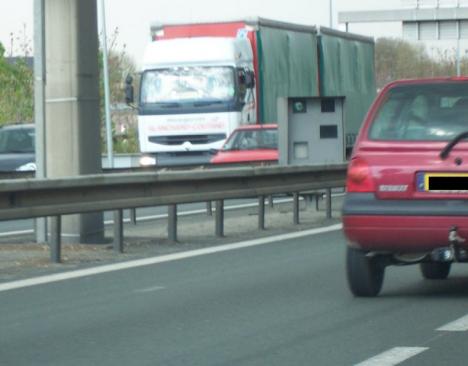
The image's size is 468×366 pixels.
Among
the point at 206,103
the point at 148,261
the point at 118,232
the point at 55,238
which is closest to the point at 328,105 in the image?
the point at 206,103

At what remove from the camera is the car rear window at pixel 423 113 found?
36.1 ft

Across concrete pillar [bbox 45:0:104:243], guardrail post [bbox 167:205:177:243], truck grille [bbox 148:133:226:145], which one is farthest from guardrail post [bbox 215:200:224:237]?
truck grille [bbox 148:133:226:145]

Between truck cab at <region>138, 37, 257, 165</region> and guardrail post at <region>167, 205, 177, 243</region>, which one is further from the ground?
truck cab at <region>138, 37, 257, 165</region>

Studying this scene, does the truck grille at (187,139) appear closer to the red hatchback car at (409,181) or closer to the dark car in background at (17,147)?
the dark car in background at (17,147)

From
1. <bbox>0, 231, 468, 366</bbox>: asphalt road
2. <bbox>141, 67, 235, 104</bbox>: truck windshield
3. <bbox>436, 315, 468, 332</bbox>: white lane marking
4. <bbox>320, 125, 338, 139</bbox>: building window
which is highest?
<bbox>141, 67, 235, 104</bbox>: truck windshield

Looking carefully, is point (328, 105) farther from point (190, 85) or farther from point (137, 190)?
point (137, 190)

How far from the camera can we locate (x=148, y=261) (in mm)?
14727

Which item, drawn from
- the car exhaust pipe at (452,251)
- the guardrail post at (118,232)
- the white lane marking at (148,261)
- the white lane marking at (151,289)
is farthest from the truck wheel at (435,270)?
the guardrail post at (118,232)

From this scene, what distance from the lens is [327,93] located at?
38.8m

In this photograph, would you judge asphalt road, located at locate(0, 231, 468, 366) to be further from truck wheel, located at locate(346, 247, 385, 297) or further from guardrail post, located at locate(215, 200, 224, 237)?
guardrail post, located at locate(215, 200, 224, 237)

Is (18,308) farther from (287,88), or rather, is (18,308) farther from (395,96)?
(287,88)

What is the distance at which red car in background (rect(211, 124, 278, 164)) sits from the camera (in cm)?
2794

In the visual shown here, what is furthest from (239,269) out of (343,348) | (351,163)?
(343,348)

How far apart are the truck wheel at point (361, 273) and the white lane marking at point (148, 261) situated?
2842 millimetres
